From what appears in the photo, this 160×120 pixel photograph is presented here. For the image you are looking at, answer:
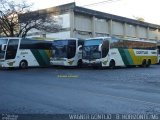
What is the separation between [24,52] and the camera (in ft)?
112

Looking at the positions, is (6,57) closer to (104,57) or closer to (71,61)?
(71,61)

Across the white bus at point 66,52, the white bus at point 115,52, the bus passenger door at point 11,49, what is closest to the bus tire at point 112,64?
the white bus at point 115,52

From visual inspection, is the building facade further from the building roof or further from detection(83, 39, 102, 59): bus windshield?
detection(83, 39, 102, 59): bus windshield

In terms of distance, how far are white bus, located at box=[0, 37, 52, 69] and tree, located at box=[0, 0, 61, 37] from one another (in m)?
9.29

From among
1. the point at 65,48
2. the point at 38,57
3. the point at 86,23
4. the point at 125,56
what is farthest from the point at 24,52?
the point at 86,23

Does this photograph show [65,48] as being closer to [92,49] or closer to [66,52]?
[66,52]

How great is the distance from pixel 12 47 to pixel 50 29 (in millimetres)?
16711

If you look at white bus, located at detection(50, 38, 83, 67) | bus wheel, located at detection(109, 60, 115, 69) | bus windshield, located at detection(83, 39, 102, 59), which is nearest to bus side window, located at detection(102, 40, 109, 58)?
bus windshield, located at detection(83, 39, 102, 59)

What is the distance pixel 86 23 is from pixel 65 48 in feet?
65.1

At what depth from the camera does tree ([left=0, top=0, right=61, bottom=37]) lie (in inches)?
1778

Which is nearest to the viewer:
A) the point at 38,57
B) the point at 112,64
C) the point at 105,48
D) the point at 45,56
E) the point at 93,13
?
the point at 105,48

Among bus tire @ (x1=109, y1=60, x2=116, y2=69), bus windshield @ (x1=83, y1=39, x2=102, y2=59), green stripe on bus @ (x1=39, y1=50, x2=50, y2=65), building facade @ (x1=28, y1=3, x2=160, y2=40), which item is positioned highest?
building facade @ (x1=28, y1=3, x2=160, y2=40)

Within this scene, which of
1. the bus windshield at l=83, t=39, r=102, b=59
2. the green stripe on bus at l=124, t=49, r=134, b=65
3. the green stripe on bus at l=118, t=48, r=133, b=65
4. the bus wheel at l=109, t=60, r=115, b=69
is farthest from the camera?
the green stripe on bus at l=124, t=49, r=134, b=65

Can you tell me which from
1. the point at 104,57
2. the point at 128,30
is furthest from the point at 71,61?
the point at 128,30
